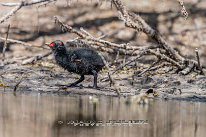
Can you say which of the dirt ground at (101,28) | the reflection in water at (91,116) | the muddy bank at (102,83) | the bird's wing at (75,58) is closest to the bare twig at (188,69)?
the muddy bank at (102,83)

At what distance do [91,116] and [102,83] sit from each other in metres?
3.76

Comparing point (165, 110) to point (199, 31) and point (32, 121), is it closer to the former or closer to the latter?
point (32, 121)

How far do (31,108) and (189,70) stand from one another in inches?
185

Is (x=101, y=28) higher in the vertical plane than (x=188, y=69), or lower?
higher

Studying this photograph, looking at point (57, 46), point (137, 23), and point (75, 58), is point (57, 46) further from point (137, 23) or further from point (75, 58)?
point (137, 23)

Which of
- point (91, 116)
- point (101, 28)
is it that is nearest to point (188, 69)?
point (101, 28)

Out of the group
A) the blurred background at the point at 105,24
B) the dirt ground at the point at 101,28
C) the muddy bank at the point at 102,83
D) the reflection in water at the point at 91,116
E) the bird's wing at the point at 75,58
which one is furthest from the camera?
the blurred background at the point at 105,24

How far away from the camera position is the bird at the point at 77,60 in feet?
27.2

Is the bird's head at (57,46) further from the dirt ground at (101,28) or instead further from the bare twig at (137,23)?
the dirt ground at (101,28)

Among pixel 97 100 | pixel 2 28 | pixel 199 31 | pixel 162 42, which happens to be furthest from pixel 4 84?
pixel 199 31

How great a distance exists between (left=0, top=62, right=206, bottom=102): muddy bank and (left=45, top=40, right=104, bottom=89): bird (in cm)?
34

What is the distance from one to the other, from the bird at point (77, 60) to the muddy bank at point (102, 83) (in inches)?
13.3

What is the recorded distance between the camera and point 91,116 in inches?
207

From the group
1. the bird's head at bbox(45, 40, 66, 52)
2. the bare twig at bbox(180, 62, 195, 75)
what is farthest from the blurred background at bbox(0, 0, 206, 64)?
the bird's head at bbox(45, 40, 66, 52)
